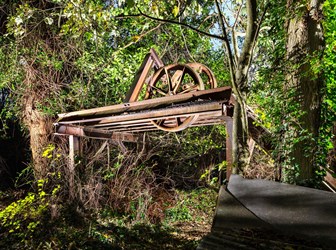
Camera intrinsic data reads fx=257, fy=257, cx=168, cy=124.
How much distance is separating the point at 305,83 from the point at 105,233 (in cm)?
508

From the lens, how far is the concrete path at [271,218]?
1669 mm

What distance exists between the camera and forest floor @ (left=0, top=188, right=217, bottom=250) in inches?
217

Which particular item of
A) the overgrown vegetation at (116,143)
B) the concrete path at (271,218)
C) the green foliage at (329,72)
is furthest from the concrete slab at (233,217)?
the green foliage at (329,72)

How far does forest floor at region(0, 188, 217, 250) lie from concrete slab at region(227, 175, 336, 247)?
3.98 m

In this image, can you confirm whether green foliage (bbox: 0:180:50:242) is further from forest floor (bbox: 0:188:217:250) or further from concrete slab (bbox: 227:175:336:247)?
concrete slab (bbox: 227:175:336:247)

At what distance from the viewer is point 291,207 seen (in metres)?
2.12

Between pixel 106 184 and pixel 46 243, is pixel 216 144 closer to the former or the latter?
pixel 106 184

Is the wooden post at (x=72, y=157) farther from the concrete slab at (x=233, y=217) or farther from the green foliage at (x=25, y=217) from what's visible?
the concrete slab at (x=233, y=217)

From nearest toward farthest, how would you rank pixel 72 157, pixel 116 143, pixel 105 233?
pixel 105 233 < pixel 72 157 < pixel 116 143

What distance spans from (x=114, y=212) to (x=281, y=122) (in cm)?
509

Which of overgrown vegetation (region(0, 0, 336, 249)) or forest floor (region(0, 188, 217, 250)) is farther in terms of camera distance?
forest floor (region(0, 188, 217, 250))

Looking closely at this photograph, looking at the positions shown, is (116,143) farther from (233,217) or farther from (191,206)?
(233,217)

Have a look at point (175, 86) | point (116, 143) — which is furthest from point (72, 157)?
point (175, 86)

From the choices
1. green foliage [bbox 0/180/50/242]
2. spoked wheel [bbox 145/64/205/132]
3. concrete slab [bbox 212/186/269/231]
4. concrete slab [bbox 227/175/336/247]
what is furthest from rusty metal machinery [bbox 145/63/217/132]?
concrete slab [bbox 212/186/269/231]
